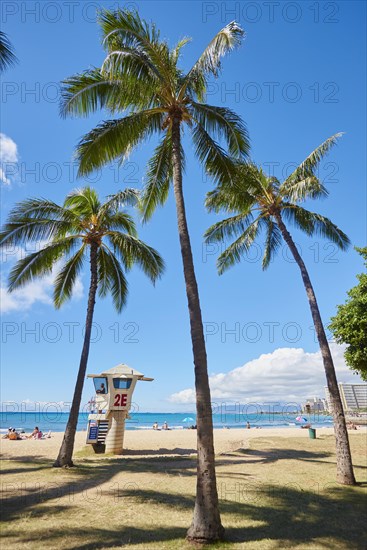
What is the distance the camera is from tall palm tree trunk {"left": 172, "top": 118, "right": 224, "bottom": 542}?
6594 millimetres

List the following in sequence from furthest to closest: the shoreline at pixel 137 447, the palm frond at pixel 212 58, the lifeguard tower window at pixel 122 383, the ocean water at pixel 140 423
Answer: the ocean water at pixel 140 423 < the lifeguard tower window at pixel 122 383 < the shoreline at pixel 137 447 < the palm frond at pixel 212 58

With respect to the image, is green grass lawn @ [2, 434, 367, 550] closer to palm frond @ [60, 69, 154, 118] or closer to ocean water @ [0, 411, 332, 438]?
palm frond @ [60, 69, 154, 118]

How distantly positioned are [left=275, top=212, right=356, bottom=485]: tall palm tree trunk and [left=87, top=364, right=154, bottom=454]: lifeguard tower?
11.0 m

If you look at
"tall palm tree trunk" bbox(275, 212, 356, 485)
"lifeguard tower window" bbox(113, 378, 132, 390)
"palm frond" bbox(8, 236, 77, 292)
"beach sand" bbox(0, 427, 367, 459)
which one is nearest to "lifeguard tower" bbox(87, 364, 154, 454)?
"lifeguard tower window" bbox(113, 378, 132, 390)

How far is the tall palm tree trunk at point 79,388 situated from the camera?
45.0 feet

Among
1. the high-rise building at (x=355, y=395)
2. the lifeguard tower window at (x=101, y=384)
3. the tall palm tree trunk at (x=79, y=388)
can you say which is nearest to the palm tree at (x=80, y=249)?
the tall palm tree trunk at (x=79, y=388)

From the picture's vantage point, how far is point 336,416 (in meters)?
12.5

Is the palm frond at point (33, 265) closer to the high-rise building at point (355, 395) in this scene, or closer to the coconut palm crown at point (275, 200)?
the coconut palm crown at point (275, 200)

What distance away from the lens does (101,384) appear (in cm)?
2011

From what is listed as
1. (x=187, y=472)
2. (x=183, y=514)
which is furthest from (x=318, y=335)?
(x=183, y=514)

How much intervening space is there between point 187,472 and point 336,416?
5536 millimetres

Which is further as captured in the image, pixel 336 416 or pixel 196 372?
pixel 336 416

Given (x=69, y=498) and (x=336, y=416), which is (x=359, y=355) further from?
(x=69, y=498)

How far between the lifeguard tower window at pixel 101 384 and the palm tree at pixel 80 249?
4.49 m
